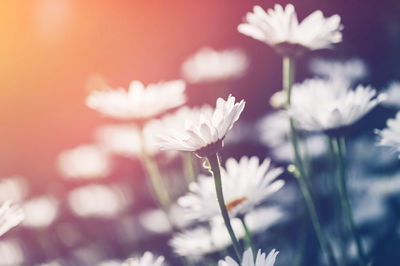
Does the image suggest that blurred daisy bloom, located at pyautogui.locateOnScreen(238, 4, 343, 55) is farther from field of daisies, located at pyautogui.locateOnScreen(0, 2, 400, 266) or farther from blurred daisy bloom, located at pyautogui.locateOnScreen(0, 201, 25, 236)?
blurred daisy bloom, located at pyautogui.locateOnScreen(0, 201, 25, 236)

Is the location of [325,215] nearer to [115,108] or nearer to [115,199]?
[115,199]

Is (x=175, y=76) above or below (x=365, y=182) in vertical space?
above

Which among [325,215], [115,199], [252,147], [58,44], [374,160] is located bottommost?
[325,215]

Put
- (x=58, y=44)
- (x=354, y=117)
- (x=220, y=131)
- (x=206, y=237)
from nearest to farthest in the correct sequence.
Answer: (x=220, y=131) < (x=354, y=117) < (x=206, y=237) < (x=58, y=44)

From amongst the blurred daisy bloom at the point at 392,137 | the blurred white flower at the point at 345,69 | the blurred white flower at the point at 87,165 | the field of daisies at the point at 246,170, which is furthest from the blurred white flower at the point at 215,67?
the blurred daisy bloom at the point at 392,137

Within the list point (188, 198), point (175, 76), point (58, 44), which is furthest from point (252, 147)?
point (188, 198)

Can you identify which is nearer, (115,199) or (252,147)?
(115,199)

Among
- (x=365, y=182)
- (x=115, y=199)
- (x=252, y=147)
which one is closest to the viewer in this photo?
(x=365, y=182)

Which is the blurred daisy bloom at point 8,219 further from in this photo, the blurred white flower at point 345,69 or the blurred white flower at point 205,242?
the blurred white flower at point 345,69
